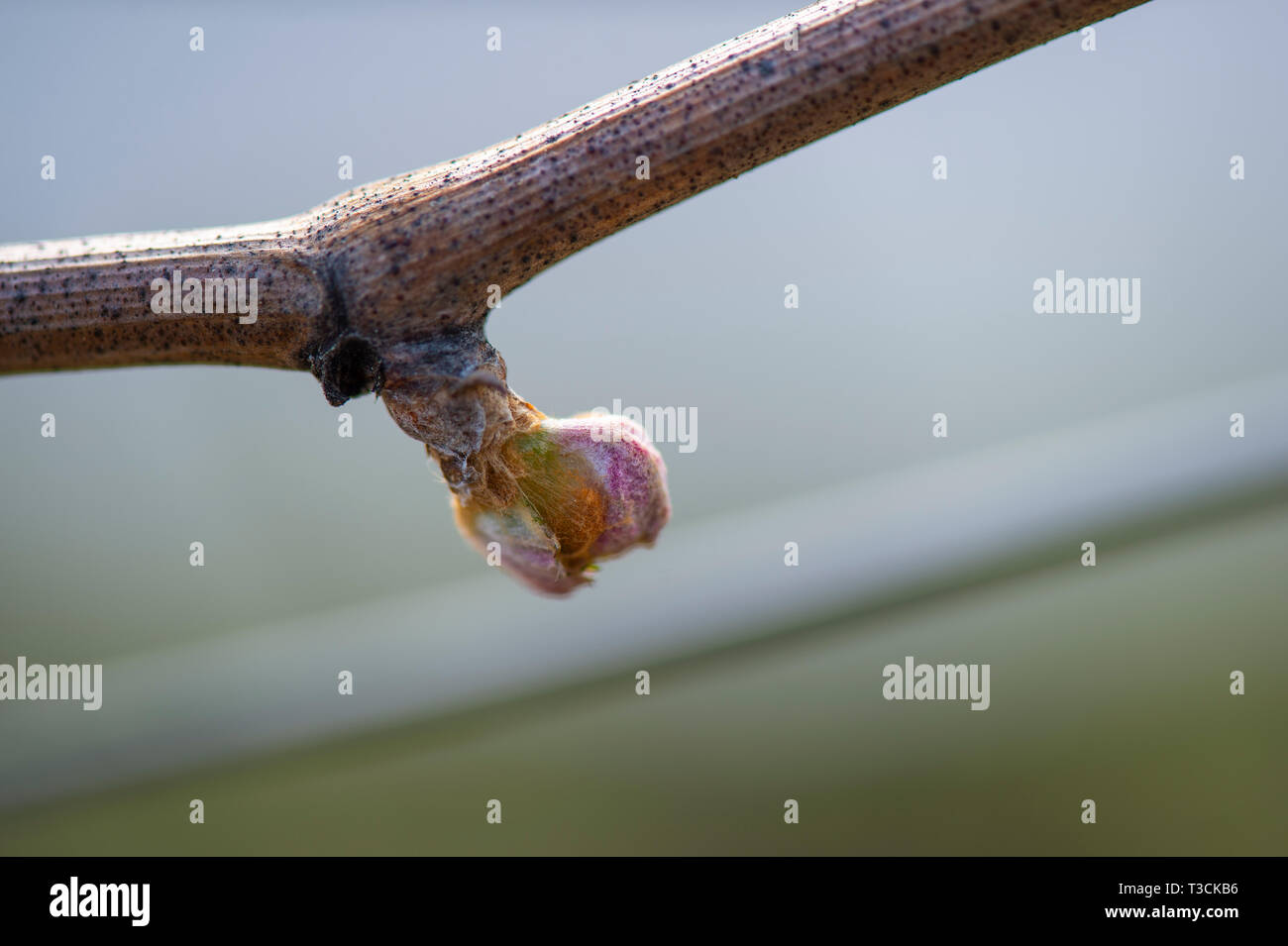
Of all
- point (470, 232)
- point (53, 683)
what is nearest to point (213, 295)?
point (470, 232)

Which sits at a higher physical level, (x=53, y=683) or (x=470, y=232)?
(x=470, y=232)

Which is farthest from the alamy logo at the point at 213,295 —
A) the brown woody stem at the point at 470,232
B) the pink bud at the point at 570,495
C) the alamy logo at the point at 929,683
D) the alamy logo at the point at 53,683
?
the alamy logo at the point at 929,683

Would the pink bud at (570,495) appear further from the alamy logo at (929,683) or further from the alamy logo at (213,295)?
the alamy logo at (929,683)

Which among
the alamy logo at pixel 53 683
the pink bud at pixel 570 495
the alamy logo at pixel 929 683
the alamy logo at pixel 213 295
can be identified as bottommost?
the alamy logo at pixel 929 683

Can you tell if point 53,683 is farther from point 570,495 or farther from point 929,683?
point 929,683

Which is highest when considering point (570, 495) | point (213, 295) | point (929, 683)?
point (213, 295)

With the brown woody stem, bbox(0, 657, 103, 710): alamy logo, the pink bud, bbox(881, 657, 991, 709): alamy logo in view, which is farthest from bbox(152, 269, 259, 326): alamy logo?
bbox(881, 657, 991, 709): alamy logo
